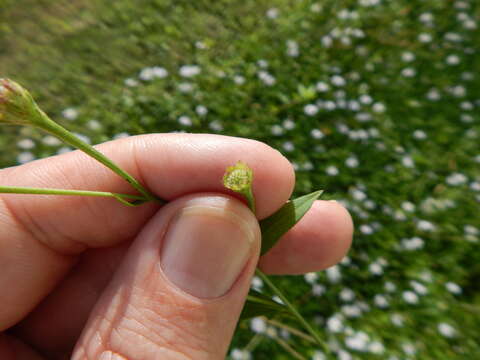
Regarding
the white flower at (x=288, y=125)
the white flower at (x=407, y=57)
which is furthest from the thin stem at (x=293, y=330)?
the white flower at (x=407, y=57)

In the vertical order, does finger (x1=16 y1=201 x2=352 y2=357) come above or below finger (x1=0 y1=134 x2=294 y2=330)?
below

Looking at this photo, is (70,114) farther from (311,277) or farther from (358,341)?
(358,341)

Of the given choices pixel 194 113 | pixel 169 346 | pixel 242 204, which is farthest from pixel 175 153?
pixel 194 113

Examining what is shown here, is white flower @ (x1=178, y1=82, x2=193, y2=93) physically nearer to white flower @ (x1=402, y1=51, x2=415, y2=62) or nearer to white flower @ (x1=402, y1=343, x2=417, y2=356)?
white flower @ (x1=402, y1=51, x2=415, y2=62)

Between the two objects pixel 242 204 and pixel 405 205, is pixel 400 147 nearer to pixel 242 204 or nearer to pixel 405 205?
pixel 405 205

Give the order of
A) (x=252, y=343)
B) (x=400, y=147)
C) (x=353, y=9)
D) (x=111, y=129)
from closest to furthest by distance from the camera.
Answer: (x=252, y=343), (x=111, y=129), (x=400, y=147), (x=353, y=9)

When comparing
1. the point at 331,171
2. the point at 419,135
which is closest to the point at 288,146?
the point at 331,171

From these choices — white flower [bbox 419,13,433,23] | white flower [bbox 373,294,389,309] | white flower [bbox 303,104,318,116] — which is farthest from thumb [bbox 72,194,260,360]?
white flower [bbox 419,13,433,23]
